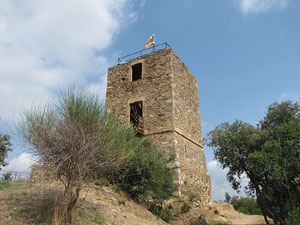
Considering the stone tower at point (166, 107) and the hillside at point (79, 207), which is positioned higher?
the stone tower at point (166, 107)

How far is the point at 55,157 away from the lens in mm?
5516

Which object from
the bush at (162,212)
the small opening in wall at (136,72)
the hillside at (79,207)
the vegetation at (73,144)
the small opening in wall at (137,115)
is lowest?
the bush at (162,212)

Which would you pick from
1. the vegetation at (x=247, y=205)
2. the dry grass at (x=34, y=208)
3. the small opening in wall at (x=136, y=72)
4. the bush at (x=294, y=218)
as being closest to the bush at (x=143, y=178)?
the dry grass at (x=34, y=208)

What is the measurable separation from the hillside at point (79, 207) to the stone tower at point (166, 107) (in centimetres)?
325

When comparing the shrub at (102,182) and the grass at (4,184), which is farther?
the shrub at (102,182)

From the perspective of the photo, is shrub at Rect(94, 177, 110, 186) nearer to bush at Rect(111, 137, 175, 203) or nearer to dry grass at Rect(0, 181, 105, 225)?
bush at Rect(111, 137, 175, 203)

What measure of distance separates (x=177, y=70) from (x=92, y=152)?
9.09 metres

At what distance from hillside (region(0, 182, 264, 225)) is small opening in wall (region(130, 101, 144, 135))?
442cm

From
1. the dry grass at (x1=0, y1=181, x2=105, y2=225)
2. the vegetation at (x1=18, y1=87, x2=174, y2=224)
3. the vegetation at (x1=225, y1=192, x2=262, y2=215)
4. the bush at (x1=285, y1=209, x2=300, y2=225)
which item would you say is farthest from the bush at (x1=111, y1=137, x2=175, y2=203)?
the vegetation at (x1=225, y1=192, x2=262, y2=215)

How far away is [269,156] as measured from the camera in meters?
7.83

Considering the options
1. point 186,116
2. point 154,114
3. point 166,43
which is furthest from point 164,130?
point 166,43

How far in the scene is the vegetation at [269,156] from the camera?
7.53 metres

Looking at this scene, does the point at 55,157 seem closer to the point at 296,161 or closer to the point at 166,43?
the point at 296,161

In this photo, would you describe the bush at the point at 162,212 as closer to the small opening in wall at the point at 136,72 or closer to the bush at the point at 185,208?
the bush at the point at 185,208
